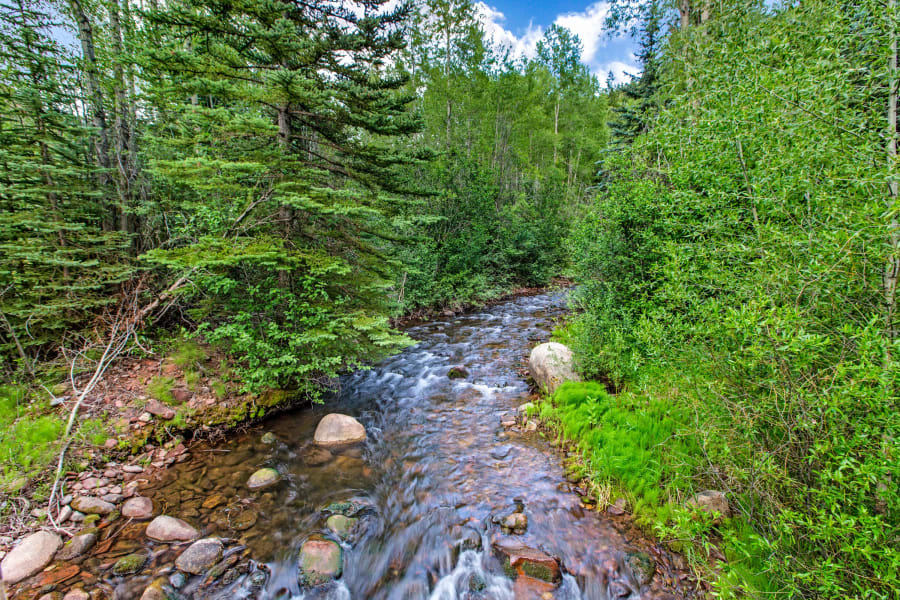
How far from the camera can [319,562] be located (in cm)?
388

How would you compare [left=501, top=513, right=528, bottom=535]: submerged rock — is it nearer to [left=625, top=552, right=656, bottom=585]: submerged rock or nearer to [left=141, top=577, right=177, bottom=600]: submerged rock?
[left=625, top=552, right=656, bottom=585]: submerged rock

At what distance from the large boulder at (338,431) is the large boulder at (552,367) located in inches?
149

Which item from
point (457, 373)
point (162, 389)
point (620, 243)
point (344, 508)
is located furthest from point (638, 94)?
point (162, 389)

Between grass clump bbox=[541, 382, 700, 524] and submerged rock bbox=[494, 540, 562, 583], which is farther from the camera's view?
grass clump bbox=[541, 382, 700, 524]

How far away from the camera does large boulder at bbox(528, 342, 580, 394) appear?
7.03 meters

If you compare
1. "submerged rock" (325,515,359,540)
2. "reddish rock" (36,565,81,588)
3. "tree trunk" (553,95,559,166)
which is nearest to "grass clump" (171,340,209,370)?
"reddish rock" (36,565,81,588)

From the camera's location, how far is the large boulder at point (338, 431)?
19.5 feet

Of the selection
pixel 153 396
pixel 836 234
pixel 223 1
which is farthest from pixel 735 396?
pixel 223 1

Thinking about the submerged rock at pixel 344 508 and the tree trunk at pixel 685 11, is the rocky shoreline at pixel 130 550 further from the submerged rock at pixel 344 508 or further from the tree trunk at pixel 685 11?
the tree trunk at pixel 685 11

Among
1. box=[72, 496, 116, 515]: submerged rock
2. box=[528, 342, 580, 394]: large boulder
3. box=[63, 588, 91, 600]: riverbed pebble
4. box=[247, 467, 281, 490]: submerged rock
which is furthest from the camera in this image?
box=[528, 342, 580, 394]: large boulder

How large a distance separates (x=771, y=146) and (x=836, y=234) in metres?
1.22

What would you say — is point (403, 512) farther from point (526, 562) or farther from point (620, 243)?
point (620, 243)

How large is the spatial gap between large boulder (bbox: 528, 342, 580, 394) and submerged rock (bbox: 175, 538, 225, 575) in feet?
18.6

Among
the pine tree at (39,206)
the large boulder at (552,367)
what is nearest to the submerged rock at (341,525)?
the large boulder at (552,367)
